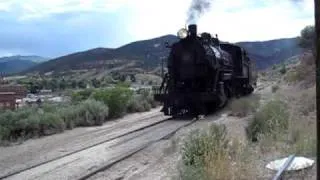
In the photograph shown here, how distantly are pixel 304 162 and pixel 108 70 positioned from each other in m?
118

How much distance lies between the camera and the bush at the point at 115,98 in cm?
3095

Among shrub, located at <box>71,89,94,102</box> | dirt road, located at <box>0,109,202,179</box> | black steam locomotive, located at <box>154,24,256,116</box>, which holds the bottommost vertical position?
dirt road, located at <box>0,109,202,179</box>

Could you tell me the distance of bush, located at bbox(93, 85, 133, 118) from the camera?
31.0 meters

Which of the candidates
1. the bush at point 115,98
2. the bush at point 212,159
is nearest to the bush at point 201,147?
the bush at point 212,159

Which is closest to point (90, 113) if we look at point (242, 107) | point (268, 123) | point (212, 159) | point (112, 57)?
point (242, 107)

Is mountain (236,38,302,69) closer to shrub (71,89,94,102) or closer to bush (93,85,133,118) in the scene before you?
shrub (71,89,94,102)

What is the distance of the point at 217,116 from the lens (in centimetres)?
2572

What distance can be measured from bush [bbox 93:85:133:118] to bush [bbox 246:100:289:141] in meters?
13.4

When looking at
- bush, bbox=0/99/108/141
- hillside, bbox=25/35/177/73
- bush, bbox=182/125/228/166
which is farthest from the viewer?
hillside, bbox=25/35/177/73

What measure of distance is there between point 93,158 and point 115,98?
1633 centimetres

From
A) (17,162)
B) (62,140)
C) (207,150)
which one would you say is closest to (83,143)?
(62,140)

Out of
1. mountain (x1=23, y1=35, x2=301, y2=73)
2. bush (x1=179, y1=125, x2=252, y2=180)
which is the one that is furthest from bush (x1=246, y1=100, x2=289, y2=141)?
mountain (x1=23, y1=35, x2=301, y2=73)

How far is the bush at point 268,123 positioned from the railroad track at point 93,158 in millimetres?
2984

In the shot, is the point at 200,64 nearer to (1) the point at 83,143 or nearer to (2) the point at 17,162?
(1) the point at 83,143
